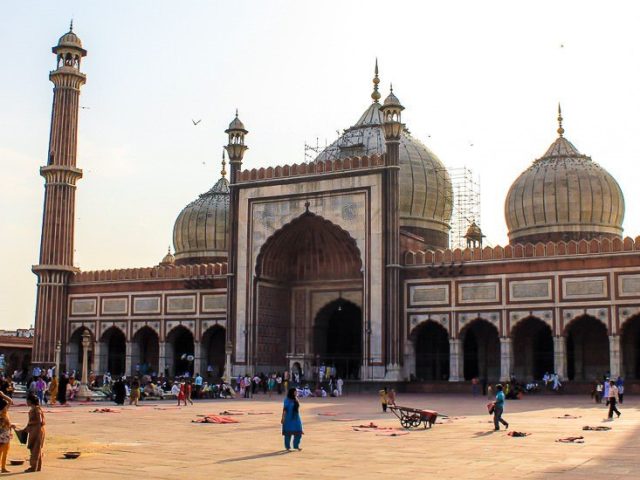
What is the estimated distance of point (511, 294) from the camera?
26609 millimetres

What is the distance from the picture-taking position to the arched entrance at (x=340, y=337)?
3114 cm

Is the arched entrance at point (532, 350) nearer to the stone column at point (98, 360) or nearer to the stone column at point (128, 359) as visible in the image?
the stone column at point (128, 359)

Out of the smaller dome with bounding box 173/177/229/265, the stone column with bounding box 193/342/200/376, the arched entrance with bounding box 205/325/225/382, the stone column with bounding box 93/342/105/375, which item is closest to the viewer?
the stone column with bounding box 193/342/200/376

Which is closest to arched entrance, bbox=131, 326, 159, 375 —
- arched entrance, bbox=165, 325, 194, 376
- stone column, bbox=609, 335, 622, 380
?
arched entrance, bbox=165, 325, 194, 376

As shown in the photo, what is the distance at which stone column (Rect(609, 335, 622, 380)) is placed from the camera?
24.8m

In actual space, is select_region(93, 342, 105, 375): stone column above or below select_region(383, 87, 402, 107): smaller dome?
below

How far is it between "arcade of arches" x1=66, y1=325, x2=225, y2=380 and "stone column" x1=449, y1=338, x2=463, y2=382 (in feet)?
29.3

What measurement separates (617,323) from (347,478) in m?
18.8

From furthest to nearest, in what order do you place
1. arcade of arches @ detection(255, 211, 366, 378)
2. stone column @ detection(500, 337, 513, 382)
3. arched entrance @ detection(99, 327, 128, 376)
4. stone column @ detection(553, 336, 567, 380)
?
arched entrance @ detection(99, 327, 128, 376), arcade of arches @ detection(255, 211, 366, 378), stone column @ detection(500, 337, 513, 382), stone column @ detection(553, 336, 567, 380)

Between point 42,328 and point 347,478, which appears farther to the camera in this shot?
point 42,328

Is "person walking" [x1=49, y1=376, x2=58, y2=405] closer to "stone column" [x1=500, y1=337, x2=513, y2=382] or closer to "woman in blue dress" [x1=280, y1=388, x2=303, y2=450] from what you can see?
"woman in blue dress" [x1=280, y1=388, x2=303, y2=450]

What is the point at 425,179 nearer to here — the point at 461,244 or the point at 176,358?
the point at 461,244

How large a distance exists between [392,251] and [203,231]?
1374 cm

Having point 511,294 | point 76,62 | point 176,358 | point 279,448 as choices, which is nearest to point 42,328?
A: point 176,358
